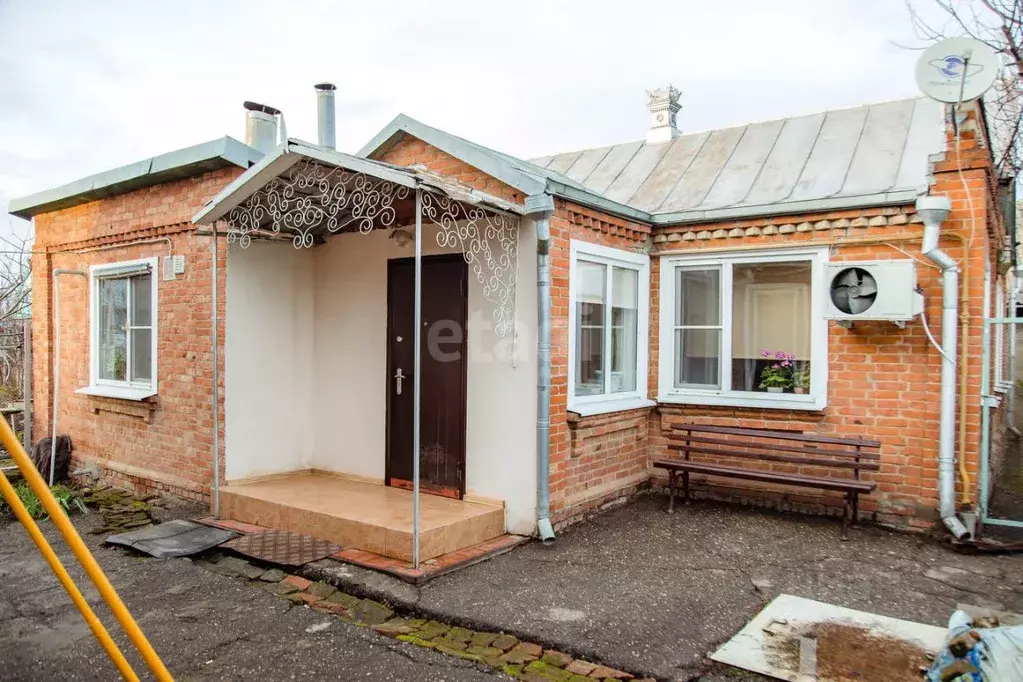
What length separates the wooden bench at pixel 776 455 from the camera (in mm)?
6129

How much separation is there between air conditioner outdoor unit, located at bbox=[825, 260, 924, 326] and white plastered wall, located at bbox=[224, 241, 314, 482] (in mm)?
5093

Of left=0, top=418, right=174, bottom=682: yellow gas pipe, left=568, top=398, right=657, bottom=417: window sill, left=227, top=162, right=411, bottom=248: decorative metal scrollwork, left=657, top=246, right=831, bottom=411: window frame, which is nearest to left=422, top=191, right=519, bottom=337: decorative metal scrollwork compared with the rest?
left=227, top=162, right=411, bottom=248: decorative metal scrollwork

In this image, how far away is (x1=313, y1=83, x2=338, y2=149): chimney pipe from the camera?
20.2 feet

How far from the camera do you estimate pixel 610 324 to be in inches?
271

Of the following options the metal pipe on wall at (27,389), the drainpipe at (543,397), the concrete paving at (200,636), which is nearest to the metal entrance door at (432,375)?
the drainpipe at (543,397)

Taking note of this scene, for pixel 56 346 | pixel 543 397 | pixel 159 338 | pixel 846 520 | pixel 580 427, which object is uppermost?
pixel 159 338

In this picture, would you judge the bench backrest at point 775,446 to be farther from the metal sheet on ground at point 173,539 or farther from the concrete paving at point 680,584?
the metal sheet on ground at point 173,539

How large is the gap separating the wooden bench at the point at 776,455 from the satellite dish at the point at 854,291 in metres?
1.16

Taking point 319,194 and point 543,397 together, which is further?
point 319,194

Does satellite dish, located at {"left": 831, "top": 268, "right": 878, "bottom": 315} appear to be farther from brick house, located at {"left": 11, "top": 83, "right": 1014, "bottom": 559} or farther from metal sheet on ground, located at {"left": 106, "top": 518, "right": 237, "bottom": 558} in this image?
metal sheet on ground, located at {"left": 106, "top": 518, "right": 237, "bottom": 558}

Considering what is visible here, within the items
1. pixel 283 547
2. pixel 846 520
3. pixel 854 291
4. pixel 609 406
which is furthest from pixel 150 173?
pixel 846 520

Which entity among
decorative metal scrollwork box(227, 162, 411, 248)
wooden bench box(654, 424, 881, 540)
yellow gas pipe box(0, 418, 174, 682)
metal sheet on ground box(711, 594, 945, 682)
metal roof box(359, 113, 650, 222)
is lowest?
metal sheet on ground box(711, 594, 945, 682)

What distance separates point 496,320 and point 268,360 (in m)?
2.56

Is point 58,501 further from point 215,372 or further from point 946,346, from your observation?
point 946,346
